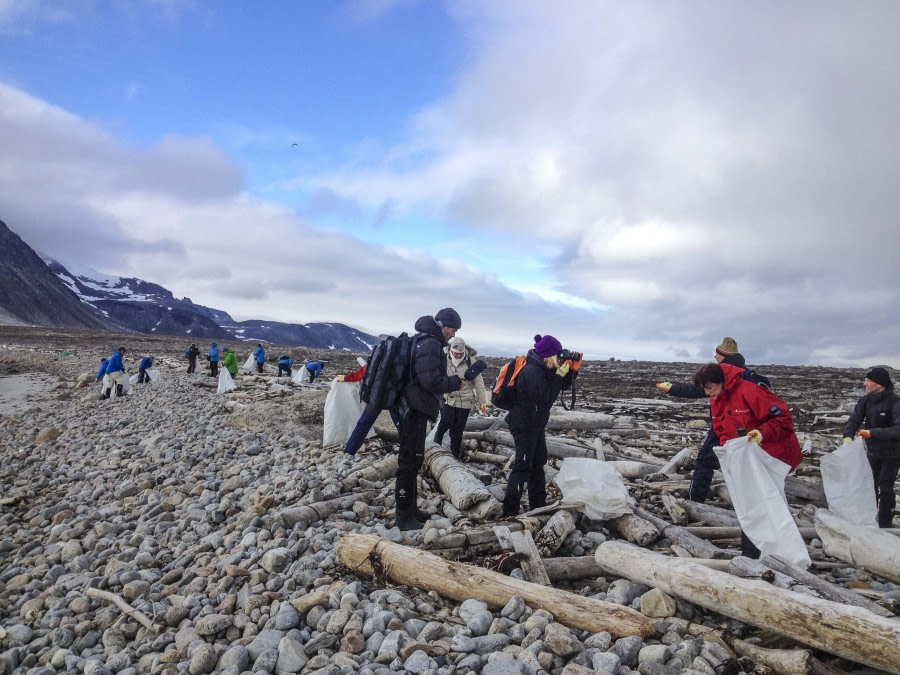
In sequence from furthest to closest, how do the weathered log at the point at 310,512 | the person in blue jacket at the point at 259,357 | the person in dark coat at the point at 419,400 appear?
the person in blue jacket at the point at 259,357 → the weathered log at the point at 310,512 → the person in dark coat at the point at 419,400

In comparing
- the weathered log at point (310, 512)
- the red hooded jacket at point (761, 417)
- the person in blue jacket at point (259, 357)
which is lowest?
the weathered log at point (310, 512)

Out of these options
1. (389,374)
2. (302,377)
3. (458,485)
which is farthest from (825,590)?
(302,377)

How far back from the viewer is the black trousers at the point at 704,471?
6.66 metres

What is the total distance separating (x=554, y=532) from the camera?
4996 millimetres

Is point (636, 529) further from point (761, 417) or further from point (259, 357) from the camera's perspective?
point (259, 357)

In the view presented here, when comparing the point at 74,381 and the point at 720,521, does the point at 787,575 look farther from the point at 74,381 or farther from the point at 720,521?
the point at 74,381

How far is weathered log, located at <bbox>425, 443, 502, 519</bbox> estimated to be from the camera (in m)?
5.79

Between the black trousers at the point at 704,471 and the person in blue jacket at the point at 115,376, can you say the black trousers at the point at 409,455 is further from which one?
the person in blue jacket at the point at 115,376

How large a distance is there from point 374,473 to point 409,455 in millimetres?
1681

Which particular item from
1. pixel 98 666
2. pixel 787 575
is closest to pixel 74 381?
pixel 98 666

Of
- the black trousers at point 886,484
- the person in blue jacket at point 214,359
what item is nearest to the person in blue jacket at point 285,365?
→ the person in blue jacket at point 214,359

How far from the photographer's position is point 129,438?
39.2ft

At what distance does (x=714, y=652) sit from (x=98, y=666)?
4287mm

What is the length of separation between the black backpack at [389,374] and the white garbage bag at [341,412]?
10.9 feet
